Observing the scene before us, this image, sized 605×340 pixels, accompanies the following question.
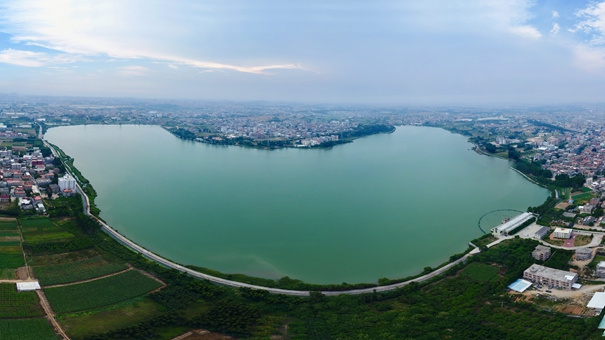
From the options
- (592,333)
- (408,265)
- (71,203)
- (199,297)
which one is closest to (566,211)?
(408,265)

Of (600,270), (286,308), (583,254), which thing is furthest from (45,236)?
(583,254)

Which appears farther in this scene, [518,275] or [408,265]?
[408,265]

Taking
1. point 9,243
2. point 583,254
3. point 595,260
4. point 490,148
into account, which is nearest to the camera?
point 595,260

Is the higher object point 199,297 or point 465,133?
point 465,133

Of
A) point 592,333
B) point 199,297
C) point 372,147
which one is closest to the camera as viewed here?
point 592,333

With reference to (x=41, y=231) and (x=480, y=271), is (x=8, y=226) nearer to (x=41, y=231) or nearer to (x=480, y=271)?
(x=41, y=231)

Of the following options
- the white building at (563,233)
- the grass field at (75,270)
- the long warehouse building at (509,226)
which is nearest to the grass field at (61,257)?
the grass field at (75,270)

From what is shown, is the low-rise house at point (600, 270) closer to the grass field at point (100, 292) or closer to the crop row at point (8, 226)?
the grass field at point (100, 292)

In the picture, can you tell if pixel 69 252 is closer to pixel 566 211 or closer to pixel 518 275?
pixel 518 275
